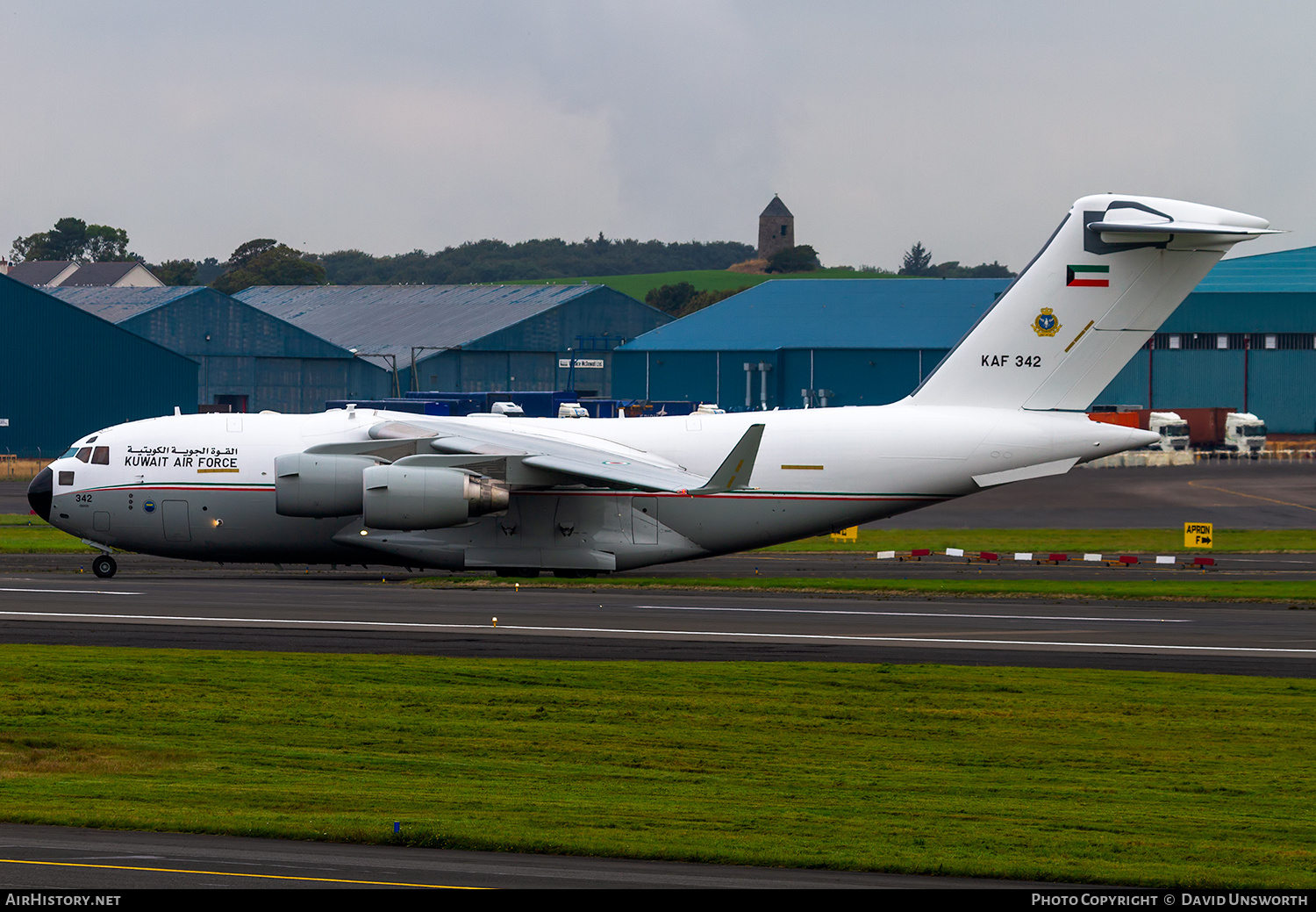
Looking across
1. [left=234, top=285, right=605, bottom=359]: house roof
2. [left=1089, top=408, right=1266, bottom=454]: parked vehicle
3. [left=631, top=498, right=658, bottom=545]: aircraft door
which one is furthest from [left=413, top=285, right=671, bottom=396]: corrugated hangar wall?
[left=631, top=498, right=658, bottom=545]: aircraft door

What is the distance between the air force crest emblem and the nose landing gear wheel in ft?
71.8

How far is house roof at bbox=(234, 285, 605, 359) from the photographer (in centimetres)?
11319

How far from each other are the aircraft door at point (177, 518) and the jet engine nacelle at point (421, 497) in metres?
4.68

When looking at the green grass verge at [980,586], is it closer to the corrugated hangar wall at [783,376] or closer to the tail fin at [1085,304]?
the tail fin at [1085,304]

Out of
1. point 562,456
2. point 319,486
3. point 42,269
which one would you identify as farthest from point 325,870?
point 42,269

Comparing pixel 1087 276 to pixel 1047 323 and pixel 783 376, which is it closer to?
pixel 1047 323

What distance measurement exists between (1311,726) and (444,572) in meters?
23.8

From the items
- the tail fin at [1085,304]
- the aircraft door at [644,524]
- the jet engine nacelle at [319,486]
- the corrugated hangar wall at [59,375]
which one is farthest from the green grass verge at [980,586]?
the corrugated hangar wall at [59,375]

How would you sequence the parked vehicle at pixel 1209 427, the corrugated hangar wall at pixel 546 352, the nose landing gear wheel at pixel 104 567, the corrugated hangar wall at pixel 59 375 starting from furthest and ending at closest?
the corrugated hangar wall at pixel 546 352
the parked vehicle at pixel 1209 427
the corrugated hangar wall at pixel 59 375
the nose landing gear wheel at pixel 104 567

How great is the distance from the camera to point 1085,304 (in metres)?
31.4

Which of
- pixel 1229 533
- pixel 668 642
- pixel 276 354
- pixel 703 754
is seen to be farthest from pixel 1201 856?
pixel 276 354

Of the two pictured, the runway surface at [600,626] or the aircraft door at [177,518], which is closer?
the runway surface at [600,626]

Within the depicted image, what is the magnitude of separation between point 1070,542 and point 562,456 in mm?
18992

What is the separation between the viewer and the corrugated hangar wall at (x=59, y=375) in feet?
254
